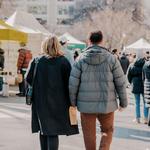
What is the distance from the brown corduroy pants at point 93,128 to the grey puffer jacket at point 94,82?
123 mm

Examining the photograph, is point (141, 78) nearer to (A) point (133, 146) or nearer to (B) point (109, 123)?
(A) point (133, 146)

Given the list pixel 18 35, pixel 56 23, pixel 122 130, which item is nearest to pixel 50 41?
pixel 122 130

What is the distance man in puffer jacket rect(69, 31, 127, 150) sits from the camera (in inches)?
291

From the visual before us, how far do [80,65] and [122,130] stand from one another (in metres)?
4.61

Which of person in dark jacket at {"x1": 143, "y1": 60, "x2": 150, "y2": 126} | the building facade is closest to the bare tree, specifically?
the building facade

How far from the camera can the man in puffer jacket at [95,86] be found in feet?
24.3

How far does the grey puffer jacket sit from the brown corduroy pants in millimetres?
123

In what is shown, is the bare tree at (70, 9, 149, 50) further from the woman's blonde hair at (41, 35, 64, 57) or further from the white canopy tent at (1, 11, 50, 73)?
the woman's blonde hair at (41, 35, 64, 57)

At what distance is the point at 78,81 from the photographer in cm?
741

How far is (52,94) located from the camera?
7.41 m

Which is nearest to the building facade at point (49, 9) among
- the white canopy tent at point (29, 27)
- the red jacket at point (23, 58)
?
the white canopy tent at point (29, 27)

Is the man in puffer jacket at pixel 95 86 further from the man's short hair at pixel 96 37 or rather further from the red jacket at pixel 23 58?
the red jacket at pixel 23 58

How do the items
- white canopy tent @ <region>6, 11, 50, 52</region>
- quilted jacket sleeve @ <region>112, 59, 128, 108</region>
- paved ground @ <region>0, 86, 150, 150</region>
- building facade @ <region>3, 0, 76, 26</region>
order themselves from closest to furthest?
quilted jacket sleeve @ <region>112, 59, 128, 108</region>
paved ground @ <region>0, 86, 150, 150</region>
white canopy tent @ <region>6, 11, 50, 52</region>
building facade @ <region>3, 0, 76, 26</region>

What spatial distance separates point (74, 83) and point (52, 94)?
12.0 inches
